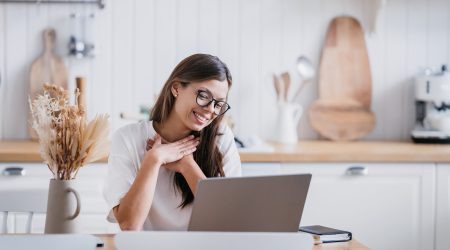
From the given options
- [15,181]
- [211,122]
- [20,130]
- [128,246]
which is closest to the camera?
[128,246]

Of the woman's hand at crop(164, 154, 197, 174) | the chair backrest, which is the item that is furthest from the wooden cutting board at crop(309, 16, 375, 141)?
the chair backrest

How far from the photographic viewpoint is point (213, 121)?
7.66ft

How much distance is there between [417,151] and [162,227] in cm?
151

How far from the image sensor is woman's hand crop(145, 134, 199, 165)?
7.20 ft

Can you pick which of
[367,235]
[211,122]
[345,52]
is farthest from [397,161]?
[211,122]

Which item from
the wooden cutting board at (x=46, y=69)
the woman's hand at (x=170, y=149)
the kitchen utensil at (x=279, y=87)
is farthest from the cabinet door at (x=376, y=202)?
the wooden cutting board at (x=46, y=69)

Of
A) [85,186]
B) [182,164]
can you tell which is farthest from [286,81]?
[182,164]

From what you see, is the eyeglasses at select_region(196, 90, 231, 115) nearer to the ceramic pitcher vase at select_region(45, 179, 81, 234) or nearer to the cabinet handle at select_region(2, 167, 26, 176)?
the ceramic pitcher vase at select_region(45, 179, 81, 234)

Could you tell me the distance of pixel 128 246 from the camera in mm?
1340

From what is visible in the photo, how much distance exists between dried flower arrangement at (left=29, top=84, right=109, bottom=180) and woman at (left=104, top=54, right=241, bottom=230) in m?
0.32

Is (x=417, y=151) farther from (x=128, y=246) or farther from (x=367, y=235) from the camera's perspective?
(x=128, y=246)

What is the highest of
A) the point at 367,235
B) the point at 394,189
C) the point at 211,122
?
the point at 211,122

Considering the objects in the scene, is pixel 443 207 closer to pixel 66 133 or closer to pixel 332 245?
pixel 332 245

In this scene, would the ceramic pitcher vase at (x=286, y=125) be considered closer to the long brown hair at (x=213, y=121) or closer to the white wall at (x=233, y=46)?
the white wall at (x=233, y=46)
